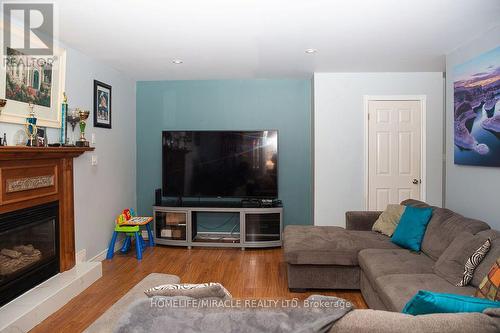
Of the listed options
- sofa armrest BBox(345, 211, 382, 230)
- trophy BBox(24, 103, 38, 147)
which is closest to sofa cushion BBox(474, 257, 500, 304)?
sofa armrest BBox(345, 211, 382, 230)

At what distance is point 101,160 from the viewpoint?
4.64 metres

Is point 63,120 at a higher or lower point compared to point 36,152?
higher

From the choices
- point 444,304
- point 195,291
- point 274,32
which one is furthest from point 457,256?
point 274,32

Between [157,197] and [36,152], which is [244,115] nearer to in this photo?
[157,197]

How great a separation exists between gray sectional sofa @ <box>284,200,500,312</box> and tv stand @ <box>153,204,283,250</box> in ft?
3.25

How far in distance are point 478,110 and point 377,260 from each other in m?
1.67

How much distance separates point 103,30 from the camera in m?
3.36

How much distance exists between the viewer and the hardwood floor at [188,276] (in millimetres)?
3119

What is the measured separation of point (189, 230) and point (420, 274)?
3.19 m

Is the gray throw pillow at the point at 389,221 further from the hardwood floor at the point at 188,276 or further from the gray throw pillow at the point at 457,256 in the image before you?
the gray throw pillow at the point at 457,256

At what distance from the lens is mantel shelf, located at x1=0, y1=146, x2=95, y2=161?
276 cm

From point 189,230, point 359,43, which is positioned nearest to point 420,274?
point 359,43

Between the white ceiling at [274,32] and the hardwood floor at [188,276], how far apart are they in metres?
2.40

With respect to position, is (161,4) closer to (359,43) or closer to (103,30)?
(103,30)
